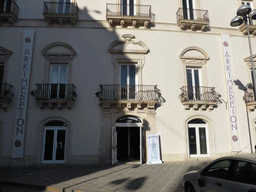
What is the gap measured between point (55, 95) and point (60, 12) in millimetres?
5753

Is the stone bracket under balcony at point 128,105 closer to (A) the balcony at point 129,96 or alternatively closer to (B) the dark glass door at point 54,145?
(A) the balcony at point 129,96

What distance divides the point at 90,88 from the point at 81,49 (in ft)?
8.73

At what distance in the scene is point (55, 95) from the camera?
1140cm

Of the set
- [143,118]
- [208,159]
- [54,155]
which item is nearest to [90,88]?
[143,118]

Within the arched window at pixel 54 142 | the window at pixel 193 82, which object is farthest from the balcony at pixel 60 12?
the window at pixel 193 82

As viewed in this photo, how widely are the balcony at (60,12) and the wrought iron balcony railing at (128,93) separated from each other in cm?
493

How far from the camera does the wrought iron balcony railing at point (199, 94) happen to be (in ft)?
38.7

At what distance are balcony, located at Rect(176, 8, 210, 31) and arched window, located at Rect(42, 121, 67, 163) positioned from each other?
33.1ft

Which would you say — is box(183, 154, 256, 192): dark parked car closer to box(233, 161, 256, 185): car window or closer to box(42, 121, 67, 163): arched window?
box(233, 161, 256, 185): car window

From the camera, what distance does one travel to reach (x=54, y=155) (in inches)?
432

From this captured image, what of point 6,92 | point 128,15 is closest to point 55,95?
point 6,92

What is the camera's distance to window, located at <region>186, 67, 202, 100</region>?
12.1 meters

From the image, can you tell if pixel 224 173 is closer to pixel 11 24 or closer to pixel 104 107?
pixel 104 107

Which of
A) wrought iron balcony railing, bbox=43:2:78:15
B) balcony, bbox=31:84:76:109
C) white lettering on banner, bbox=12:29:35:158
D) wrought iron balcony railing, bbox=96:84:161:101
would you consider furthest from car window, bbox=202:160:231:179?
wrought iron balcony railing, bbox=43:2:78:15
